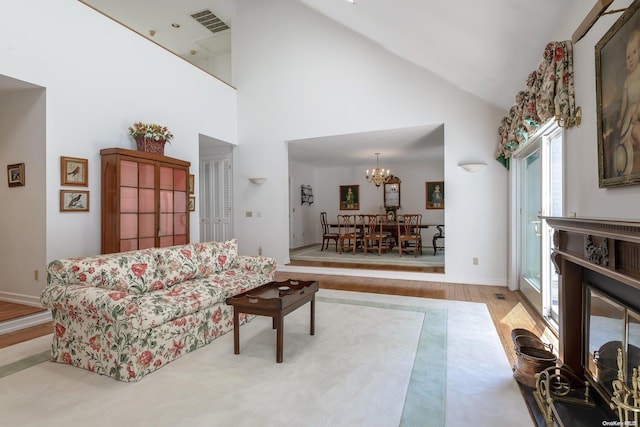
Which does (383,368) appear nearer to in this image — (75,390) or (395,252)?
(75,390)

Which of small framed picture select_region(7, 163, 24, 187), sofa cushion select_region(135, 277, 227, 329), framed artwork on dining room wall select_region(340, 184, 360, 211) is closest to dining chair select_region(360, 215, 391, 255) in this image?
framed artwork on dining room wall select_region(340, 184, 360, 211)

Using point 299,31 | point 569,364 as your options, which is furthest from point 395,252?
point 569,364

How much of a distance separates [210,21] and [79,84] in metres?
3.57

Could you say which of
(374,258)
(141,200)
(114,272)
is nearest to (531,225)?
(374,258)

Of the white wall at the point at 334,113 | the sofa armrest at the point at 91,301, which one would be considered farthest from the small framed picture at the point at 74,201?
the white wall at the point at 334,113

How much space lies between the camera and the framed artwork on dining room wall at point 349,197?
9516mm

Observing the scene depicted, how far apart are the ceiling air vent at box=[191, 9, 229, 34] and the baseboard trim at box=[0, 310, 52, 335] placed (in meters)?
5.62

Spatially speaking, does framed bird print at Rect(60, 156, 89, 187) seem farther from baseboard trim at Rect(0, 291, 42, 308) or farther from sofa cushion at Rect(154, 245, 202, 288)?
sofa cushion at Rect(154, 245, 202, 288)

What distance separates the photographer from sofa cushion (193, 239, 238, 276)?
3.33 m

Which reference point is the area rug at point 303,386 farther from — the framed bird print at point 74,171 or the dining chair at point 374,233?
the dining chair at point 374,233

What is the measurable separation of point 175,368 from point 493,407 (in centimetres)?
207

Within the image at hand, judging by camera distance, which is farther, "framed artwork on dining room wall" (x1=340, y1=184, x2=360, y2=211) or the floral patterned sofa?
"framed artwork on dining room wall" (x1=340, y1=184, x2=360, y2=211)

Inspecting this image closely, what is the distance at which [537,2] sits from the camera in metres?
2.12

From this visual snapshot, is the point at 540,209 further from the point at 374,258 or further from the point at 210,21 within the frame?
the point at 210,21
